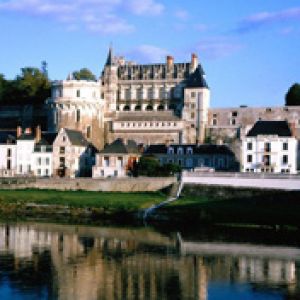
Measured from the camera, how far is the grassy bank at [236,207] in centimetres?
5072

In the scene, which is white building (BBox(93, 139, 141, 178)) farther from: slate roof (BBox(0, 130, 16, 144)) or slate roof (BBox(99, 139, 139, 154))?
slate roof (BBox(0, 130, 16, 144))

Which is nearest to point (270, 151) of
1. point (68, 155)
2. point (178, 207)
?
point (178, 207)

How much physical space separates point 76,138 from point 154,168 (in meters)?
13.2

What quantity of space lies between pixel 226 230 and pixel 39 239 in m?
12.5

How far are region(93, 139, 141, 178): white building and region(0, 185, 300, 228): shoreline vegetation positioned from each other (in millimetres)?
11325

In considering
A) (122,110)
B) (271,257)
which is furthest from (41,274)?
(122,110)

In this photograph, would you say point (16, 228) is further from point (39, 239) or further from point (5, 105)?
point (5, 105)

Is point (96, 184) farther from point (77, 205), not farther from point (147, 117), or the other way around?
point (147, 117)

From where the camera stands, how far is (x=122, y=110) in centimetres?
9219

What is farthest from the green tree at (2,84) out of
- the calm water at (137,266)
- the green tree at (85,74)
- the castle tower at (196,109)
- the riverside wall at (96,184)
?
the calm water at (137,266)

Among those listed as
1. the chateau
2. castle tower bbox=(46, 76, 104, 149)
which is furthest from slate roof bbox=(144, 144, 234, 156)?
castle tower bbox=(46, 76, 104, 149)

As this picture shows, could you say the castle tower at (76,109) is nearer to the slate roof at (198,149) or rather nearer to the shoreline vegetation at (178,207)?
the slate roof at (198,149)

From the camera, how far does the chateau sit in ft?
276

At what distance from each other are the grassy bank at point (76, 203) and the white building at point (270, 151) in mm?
11530
